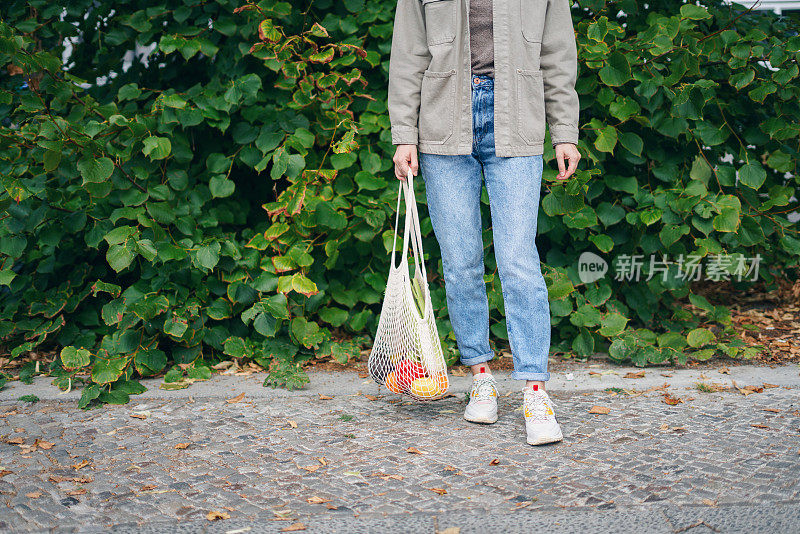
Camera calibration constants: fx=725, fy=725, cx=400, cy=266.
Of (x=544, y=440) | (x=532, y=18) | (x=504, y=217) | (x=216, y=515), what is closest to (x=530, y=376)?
(x=544, y=440)

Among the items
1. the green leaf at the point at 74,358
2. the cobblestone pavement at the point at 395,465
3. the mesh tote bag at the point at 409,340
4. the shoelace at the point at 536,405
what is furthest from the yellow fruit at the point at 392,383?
the green leaf at the point at 74,358

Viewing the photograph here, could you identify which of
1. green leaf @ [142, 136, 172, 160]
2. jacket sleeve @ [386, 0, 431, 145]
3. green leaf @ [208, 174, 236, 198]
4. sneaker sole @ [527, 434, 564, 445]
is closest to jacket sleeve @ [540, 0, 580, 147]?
jacket sleeve @ [386, 0, 431, 145]

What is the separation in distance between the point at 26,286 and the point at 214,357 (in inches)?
44.3

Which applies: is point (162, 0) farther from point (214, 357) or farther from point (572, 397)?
point (572, 397)

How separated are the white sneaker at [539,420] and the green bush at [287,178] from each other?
1.01m

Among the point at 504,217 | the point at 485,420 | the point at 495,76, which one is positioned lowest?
the point at 485,420

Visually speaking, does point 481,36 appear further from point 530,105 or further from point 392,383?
point 392,383

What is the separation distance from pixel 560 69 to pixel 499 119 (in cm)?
35

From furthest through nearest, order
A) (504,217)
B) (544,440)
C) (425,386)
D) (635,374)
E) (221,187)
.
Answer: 1. (221,187)
2. (635,374)
3. (425,386)
4. (504,217)
5. (544,440)

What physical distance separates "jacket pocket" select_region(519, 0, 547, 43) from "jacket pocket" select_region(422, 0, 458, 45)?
271 millimetres

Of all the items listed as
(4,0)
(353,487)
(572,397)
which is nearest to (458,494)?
(353,487)

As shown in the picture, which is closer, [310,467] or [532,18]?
[310,467]

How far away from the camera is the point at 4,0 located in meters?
4.08

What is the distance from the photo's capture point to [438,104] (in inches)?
118
